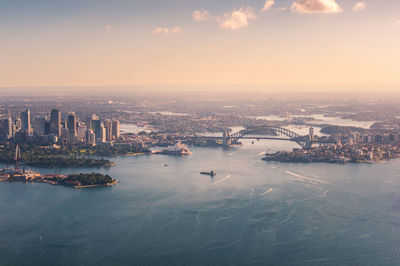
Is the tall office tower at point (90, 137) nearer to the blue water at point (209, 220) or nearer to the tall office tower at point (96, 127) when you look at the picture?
the tall office tower at point (96, 127)

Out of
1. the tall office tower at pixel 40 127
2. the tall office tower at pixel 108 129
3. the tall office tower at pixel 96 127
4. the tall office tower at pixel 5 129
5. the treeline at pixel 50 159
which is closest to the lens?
the treeline at pixel 50 159

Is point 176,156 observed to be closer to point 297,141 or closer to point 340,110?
point 297,141

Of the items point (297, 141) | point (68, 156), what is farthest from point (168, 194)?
point (297, 141)

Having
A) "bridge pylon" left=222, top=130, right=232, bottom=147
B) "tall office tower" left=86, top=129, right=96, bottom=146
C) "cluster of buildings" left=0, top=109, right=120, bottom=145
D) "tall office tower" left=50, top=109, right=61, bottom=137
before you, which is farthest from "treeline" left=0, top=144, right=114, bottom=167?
"bridge pylon" left=222, top=130, right=232, bottom=147

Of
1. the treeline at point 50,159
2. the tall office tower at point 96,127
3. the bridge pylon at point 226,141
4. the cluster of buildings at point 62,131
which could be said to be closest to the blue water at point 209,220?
the treeline at point 50,159

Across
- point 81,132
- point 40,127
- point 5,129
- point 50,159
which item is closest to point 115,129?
point 81,132

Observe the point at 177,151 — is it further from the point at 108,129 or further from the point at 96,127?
the point at 96,127
